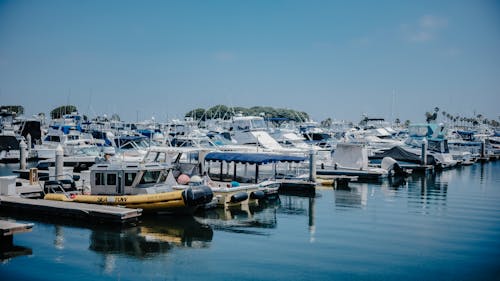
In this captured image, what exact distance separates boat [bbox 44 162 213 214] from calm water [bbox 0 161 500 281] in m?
0.71

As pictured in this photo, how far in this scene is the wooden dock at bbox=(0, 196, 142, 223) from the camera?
16.9m

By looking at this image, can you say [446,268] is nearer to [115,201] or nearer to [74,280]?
[74,280]

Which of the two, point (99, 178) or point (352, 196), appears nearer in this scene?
point (99, 178)

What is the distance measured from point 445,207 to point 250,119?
120 feet

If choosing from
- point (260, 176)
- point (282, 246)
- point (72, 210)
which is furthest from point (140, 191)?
point (260, 176)

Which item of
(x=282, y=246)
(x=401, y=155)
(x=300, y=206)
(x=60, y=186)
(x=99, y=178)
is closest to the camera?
(x=282, y=246)

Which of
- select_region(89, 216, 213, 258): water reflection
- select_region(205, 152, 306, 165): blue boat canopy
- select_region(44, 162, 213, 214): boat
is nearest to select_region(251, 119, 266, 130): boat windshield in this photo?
select_region(205, 152, 306, 165): blue boat canopy

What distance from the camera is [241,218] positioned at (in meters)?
19.6

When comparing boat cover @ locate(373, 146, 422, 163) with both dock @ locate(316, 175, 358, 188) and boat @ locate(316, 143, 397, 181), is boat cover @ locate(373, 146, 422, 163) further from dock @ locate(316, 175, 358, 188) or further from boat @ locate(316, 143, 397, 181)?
dock @ locate(316, 175, 358, 188)

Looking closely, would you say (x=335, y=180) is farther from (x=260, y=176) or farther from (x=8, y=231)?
(x=8, y=231)

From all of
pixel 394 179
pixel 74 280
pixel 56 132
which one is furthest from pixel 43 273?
pixel 56 132

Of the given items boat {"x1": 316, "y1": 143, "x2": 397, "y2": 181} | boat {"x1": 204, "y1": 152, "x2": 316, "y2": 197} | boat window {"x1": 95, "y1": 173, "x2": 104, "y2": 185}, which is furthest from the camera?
boat {"x1": 316, "y1": 143, "x2": 397, "y2": 181}

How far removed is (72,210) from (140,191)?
264 cm

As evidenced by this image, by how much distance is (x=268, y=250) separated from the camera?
1445cm
